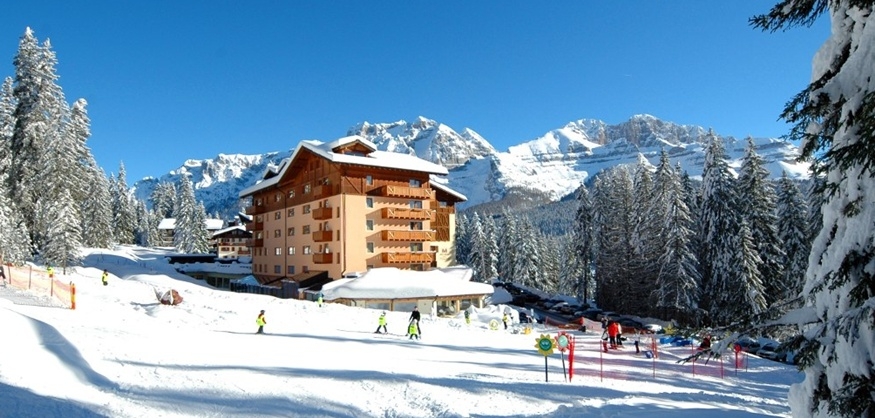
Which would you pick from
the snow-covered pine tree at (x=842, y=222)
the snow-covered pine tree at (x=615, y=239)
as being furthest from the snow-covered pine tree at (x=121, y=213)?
the snow-covered pine tree at (x=842, y=222)

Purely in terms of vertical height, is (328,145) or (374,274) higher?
(328,145)

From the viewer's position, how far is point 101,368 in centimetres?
1383

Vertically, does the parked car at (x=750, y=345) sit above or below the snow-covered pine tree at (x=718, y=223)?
below

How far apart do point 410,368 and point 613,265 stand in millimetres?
46939

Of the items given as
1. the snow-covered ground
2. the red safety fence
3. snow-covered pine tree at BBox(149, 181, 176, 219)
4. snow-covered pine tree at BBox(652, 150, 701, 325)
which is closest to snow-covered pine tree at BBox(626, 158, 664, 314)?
snow-covered pine tree at BBox(652, 150, 701, 325)

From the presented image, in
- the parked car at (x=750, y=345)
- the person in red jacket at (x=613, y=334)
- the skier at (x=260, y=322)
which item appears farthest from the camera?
the parked car at (x=750, y=345)

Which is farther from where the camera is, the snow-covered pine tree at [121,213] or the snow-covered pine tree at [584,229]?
the snow-covered pine tree at [121,213]

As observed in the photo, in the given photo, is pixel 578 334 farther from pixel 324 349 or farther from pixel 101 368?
pixel 101 368

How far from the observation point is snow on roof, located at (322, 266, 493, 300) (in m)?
37.4

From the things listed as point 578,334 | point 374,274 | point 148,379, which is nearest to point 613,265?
point 578,334

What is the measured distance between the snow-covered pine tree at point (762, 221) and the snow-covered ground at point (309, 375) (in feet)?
61.5

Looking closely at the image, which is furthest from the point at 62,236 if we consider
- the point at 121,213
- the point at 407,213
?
the point at 121,213

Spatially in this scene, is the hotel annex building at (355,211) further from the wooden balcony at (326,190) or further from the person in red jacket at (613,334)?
the person in red jacket at (613,334)

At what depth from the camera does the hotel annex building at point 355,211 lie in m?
45.0
